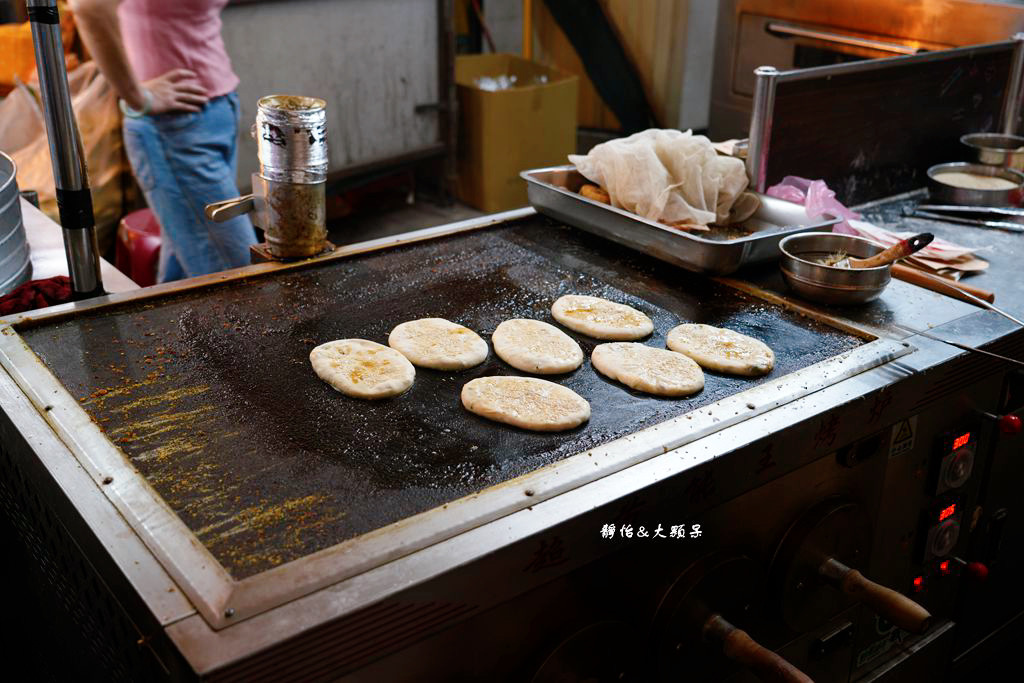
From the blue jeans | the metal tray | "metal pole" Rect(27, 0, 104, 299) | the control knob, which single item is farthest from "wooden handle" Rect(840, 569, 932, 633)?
the blue jeans

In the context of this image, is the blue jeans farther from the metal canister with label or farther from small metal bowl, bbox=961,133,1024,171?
small metal bowl, bbox=961,133,1024,171

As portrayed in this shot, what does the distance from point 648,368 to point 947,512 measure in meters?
0.79

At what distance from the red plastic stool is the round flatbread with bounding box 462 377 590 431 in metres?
2.51

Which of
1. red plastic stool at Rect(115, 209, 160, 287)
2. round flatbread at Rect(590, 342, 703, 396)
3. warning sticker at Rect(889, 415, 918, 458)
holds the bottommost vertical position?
red plastic stool at Rect(115, 209, 160, 287)

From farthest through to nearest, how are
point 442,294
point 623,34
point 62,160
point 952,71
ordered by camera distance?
point 623,34 → point 952,71 → point 442,294 → point 62,160

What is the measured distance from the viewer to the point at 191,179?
3.33 meters

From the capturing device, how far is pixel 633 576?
1.41 meters

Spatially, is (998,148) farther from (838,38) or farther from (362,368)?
(362,368)

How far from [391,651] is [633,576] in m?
0.45

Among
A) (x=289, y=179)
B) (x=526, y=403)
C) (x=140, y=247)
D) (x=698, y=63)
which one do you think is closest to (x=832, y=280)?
(x=526, y=403)

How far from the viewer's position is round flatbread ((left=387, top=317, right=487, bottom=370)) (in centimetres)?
169

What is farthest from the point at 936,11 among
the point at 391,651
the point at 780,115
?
the point at 391,651

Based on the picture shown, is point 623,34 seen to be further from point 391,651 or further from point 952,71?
point 391,651

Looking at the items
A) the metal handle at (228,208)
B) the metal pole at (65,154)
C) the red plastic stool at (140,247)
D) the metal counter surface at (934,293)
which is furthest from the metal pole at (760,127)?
the red plastic stool at (140,247)
